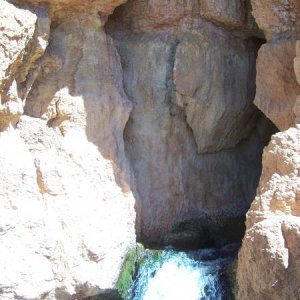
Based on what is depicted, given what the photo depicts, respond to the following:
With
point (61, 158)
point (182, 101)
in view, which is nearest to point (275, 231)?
point (61, 158)

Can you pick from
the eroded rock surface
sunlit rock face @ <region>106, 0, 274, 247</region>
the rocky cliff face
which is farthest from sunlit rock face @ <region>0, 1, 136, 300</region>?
the eroded rock surface

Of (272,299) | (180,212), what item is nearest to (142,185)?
(180,212)

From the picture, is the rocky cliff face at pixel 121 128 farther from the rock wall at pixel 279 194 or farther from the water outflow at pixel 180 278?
the water outflow at pixel 180 278

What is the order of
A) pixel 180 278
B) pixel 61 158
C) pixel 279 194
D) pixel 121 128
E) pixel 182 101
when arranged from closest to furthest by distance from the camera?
pixel 279 194 → pixel 180 278 → pixel 61 158 → pixel 121 128 → pixel 182 101

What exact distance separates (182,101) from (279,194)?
314cm

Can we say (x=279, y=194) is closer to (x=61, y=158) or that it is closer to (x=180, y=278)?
(x=180, y=278)

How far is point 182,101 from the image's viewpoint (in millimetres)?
8234

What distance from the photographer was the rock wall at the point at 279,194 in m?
5.10

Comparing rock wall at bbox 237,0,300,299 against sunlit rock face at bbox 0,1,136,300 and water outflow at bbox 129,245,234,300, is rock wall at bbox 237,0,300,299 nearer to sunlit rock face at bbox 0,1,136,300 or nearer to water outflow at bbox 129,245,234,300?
water outflow at bbox 129,245,234,300

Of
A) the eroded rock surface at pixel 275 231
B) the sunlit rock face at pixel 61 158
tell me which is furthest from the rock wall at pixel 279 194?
the sunlit rock face at pixel 61 158

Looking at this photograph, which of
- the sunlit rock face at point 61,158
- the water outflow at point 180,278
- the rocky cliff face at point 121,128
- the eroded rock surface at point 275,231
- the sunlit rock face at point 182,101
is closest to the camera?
the eroded rock surface at point 275,231

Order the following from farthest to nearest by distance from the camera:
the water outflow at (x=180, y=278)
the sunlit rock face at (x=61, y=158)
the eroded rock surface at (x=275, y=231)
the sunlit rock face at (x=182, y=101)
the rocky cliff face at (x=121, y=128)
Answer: the sunlit rock face at (x=182, y=101)
the water outflow at (x=180, y=278)
the rocky cliff face at (x=121, y=128)
the sunlit rock face at (x=61, y=158)
the eroded rock surface at (x=275, y=231)

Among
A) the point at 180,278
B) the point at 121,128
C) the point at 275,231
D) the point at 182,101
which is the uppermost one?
the point at 182,101

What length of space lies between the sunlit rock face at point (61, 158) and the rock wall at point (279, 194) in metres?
1.92
